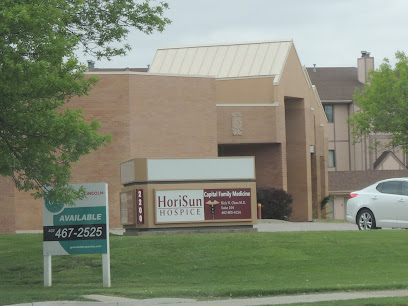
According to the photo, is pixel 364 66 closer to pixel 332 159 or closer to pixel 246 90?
pixel 332 159

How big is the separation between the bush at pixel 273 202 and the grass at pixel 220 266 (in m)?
22.3

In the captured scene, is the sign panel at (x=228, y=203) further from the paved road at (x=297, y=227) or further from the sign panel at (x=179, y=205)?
the paved road at (x=297, y=227)

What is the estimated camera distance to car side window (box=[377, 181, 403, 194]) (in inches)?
1076

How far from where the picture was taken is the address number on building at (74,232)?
61.4 ft

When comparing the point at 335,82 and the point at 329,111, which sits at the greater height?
the point at 335,82

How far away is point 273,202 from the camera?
4762 cm

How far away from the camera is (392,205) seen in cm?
2720

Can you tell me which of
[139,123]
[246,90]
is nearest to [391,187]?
[139,123]

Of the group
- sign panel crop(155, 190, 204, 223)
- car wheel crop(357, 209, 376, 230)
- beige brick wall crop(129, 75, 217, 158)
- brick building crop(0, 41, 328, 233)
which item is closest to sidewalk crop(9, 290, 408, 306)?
sign panel crop(155, 190, 204, 223)

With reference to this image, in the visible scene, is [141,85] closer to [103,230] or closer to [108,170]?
[108,170]

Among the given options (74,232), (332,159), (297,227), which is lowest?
(297,227)

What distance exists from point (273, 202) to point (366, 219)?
774 inches

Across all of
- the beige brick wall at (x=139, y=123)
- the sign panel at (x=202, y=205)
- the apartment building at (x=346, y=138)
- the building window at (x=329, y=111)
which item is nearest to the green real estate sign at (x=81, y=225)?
the sign panel at (x=202, y=205)

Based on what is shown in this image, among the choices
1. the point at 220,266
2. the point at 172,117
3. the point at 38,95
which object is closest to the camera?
the point at 38,95
